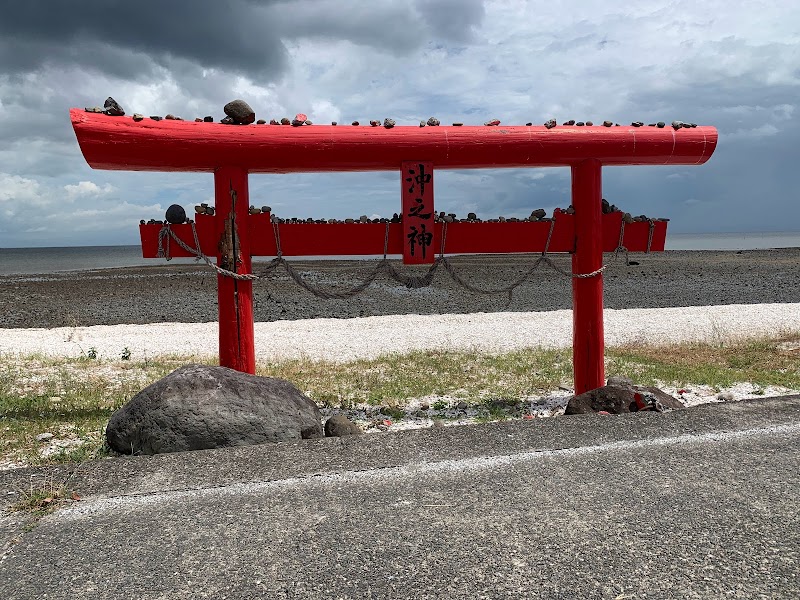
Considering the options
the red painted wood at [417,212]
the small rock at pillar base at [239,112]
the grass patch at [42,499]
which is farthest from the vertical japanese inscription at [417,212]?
the grass patch at [42,499]

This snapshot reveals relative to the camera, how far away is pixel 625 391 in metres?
5.47

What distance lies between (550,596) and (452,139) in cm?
454

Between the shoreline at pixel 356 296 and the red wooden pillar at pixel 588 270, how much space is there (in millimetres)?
11640

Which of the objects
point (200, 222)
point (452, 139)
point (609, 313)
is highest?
point (452, 139)

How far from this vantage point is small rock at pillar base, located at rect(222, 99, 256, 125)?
575 cm

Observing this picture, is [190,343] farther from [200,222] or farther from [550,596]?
[550,596]

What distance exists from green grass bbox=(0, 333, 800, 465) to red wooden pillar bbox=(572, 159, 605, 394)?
928 mm

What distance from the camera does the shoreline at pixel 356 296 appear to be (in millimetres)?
19531

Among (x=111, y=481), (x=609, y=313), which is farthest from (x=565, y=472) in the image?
(x=609, y=313)

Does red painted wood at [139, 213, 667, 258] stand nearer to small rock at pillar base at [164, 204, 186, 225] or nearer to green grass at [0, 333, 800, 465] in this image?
small rock at pillar base at [164, 204, 186, 225]

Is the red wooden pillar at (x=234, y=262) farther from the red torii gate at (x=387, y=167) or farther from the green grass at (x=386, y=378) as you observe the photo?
the green grass at (x=386, y=378)

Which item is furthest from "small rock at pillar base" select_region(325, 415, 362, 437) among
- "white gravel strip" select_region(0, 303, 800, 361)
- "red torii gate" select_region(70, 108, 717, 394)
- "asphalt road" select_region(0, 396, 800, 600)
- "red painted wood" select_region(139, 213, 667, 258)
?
"white gravel strip" select_region(0, 303, 800, 361)

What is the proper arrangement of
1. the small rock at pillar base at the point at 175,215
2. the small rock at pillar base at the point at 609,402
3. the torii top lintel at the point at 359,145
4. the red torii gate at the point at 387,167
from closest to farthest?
the small rock at pillar base at the point at 609,402
the torii top lintel at the point at 359,145
the red torii gate at the point at 387,167
the small rock at pillar base at the point at 175,215

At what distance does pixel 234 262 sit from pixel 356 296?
17107 mm
